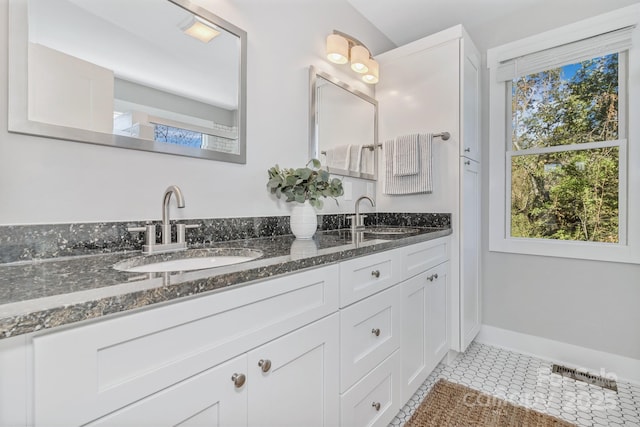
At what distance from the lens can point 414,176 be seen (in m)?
2.13

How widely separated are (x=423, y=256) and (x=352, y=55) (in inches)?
54.4

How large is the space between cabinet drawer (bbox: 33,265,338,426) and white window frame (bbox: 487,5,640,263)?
2.02 m

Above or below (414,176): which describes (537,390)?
below

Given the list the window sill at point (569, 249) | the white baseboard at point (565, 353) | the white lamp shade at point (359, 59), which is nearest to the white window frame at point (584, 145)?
→ the window sill at point (569, 249)

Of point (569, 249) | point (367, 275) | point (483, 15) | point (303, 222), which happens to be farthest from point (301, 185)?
point (483, 15)

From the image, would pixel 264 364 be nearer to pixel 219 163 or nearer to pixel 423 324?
pixel 219 163

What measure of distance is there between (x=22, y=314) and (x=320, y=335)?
0.72 m

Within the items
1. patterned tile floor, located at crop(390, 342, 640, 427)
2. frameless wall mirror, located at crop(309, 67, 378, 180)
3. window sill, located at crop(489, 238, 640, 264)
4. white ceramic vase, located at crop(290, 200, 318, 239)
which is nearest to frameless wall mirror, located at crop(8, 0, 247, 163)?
white ceramic vase, located at crop(290, 200, 318, 239)

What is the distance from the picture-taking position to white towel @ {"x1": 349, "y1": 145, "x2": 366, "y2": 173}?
2149mm

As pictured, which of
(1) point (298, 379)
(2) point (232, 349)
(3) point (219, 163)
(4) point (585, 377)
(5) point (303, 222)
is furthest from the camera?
(4) point (585, 377)

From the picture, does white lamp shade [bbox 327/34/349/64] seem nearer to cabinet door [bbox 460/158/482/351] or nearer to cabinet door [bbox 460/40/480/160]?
cabinet door [bbox 460/40/480/160]

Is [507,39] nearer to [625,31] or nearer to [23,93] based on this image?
[625,31]

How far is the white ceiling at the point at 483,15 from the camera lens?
6.73 feet

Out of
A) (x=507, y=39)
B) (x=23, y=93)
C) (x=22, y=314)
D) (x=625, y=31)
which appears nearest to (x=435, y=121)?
(x=507, y=39)
